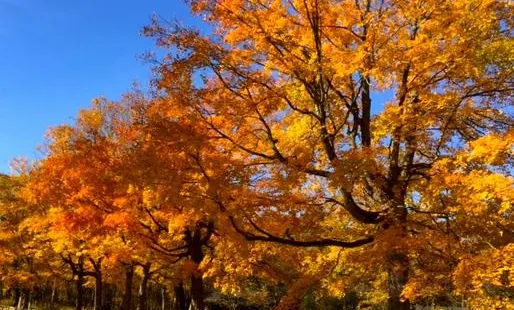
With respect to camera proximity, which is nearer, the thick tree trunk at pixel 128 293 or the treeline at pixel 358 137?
the treeline at pixel 358 137

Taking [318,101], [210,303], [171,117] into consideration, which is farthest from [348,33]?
[210,303]

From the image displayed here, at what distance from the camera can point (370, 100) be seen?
12.6 meters

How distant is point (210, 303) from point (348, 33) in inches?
1271

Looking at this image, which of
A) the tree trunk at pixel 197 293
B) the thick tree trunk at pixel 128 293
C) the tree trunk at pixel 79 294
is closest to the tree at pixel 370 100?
the tree trunk at pixel 197 293

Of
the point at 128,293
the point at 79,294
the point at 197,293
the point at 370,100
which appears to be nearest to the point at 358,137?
the point at 370,100

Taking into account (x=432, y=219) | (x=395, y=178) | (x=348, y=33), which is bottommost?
(x=432, y=219)

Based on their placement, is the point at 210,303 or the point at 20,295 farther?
the point at 20,295

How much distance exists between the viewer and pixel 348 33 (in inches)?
485

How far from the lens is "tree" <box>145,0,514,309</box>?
10.7m

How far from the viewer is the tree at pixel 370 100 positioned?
35.1ft

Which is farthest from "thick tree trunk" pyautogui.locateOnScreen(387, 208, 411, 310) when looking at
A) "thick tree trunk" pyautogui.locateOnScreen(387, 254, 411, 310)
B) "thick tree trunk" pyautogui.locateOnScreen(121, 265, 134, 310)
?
"thick tree trunk" pyautogui.locateOnScreen(121, 265, 134, 310)

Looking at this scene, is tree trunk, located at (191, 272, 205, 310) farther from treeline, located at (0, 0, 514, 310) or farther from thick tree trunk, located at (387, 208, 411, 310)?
thick tree trunk, located at (387, 208, 411, 310)

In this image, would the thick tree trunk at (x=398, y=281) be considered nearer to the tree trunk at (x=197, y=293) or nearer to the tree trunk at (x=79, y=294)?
the tree trunk at (x=197, y=293)

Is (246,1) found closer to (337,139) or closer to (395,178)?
(337,139)
